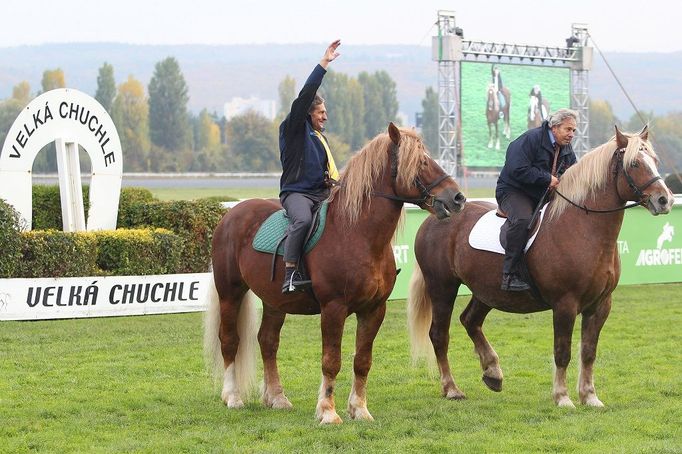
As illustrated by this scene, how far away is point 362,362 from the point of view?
739 centimetres

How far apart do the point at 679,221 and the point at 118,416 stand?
12.5 metres

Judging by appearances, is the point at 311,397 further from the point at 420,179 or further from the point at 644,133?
the point at 644,133

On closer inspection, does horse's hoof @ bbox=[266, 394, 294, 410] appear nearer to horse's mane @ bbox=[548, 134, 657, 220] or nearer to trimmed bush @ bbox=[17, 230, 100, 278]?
horse's mane @ bbox=[548, 134, 657, 220]

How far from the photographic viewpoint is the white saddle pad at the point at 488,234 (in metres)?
8.30

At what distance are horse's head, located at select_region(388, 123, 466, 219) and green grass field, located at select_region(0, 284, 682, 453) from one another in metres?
1.48

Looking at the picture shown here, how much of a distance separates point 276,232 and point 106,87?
110 meters

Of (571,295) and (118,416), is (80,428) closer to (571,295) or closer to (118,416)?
(118,416)

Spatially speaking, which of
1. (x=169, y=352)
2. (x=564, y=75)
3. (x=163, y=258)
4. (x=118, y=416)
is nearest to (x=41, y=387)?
(x=118, y=416)

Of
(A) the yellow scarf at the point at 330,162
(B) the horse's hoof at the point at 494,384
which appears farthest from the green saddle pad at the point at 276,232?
(B) the horse's hoof at the point at 494,384

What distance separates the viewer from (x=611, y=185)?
7793 millimetres

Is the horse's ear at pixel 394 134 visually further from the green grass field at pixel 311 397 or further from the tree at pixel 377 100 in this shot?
the tree at pixel 377 100

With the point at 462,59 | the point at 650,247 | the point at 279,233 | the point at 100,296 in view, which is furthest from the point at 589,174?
the point at 462,59

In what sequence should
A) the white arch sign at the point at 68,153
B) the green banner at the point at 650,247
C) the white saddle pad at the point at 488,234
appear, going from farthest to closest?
the green banner at the point at 650,247
the white arch sign at the point at 68,153
the white saddle pad at the point at 488,234

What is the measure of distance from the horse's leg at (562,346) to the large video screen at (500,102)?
29239 mm
